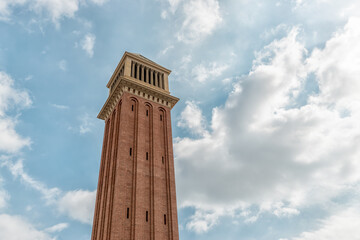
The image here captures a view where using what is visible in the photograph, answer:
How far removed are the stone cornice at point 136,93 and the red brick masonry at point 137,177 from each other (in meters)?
0.98

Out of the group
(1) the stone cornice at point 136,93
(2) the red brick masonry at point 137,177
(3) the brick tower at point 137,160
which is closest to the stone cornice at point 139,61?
(3) the brick tower at point 137,160

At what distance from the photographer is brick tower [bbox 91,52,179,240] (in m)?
32.8

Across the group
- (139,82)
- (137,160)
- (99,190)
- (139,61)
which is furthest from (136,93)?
(99,190)

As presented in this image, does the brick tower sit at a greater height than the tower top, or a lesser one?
lesser

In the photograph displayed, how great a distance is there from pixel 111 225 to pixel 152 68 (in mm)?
29076

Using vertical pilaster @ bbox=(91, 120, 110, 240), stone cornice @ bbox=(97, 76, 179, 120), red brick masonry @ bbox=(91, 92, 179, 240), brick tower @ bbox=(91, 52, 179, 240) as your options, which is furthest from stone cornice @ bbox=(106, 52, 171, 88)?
vertical pilaster @ bbox=(91, 120, 110, 240)

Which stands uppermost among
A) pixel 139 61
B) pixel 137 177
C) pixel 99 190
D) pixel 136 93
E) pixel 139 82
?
pixel 139 61

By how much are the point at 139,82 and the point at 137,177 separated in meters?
17.1

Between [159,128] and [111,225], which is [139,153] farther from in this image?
[111,225]

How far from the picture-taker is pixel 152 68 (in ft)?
168

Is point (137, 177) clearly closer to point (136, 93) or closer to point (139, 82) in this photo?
point (136, 93)

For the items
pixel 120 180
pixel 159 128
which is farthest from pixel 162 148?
pixel 120 180

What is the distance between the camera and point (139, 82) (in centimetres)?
4616

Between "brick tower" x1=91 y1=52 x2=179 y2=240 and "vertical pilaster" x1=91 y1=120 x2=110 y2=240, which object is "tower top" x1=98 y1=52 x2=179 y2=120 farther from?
"vertical pilaster" x1=91 y1=120 x2=110 y2=240
